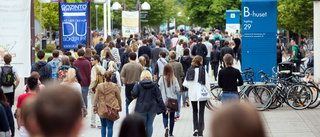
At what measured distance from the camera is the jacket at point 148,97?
31.1ft

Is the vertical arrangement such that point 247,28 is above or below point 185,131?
above

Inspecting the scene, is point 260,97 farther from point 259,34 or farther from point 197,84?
point 197,84

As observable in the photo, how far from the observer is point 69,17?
1717 cm

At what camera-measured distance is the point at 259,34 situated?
15.3 m

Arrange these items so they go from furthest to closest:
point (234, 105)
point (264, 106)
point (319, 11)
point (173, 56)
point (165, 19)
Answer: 1. point (165, 19)
2. point (319, 11)
3. point (264, 106)
4. point (173, 56)
5. point (234, 105)

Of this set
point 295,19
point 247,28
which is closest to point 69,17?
point 247,28

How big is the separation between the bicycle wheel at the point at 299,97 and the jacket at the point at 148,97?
218 inches

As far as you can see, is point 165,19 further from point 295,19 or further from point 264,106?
point 264,106

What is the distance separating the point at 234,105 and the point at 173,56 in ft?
35.3

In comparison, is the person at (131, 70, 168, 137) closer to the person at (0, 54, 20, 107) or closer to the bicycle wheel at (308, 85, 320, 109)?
the person at (0, 54, 20, 107)

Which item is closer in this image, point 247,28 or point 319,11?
point 247,28

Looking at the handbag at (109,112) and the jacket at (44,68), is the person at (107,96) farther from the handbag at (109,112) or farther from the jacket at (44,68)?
the jacket at (44,68)

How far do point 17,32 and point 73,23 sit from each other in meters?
3.97

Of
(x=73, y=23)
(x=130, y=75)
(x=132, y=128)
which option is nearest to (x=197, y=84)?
(x=130, y=75)
